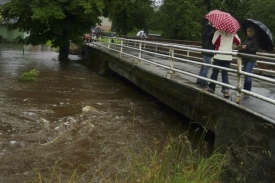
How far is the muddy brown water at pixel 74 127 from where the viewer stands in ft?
17.1

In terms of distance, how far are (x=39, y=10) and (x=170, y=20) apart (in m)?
18.7

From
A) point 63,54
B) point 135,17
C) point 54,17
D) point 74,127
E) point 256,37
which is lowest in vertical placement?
point 74,127

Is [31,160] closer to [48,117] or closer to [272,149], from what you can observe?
[48,117]

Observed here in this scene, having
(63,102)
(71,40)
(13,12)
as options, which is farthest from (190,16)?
(63,102)

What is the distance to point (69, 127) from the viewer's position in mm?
7203

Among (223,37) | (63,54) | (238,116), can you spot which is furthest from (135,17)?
(238,116)

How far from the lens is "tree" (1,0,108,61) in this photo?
1555 centimetres

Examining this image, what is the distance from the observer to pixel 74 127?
7219 millimetres

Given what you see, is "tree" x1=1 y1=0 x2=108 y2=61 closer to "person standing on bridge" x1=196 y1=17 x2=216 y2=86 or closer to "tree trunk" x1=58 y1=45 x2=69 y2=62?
"tree trunk" x1=58 y1=45 x2=69 y2=62

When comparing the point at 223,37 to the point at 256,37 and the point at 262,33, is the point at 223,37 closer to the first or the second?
the point at 256,37

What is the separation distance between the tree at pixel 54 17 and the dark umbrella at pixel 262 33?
35.5 feet

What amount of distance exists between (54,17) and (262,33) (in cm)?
1270

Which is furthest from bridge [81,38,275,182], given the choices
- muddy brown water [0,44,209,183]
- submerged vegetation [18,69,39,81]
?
submerged vegetation [18,69,39,81]

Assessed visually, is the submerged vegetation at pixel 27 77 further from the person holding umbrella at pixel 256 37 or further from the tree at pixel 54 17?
the person holding umbrella at pixel 256 37
